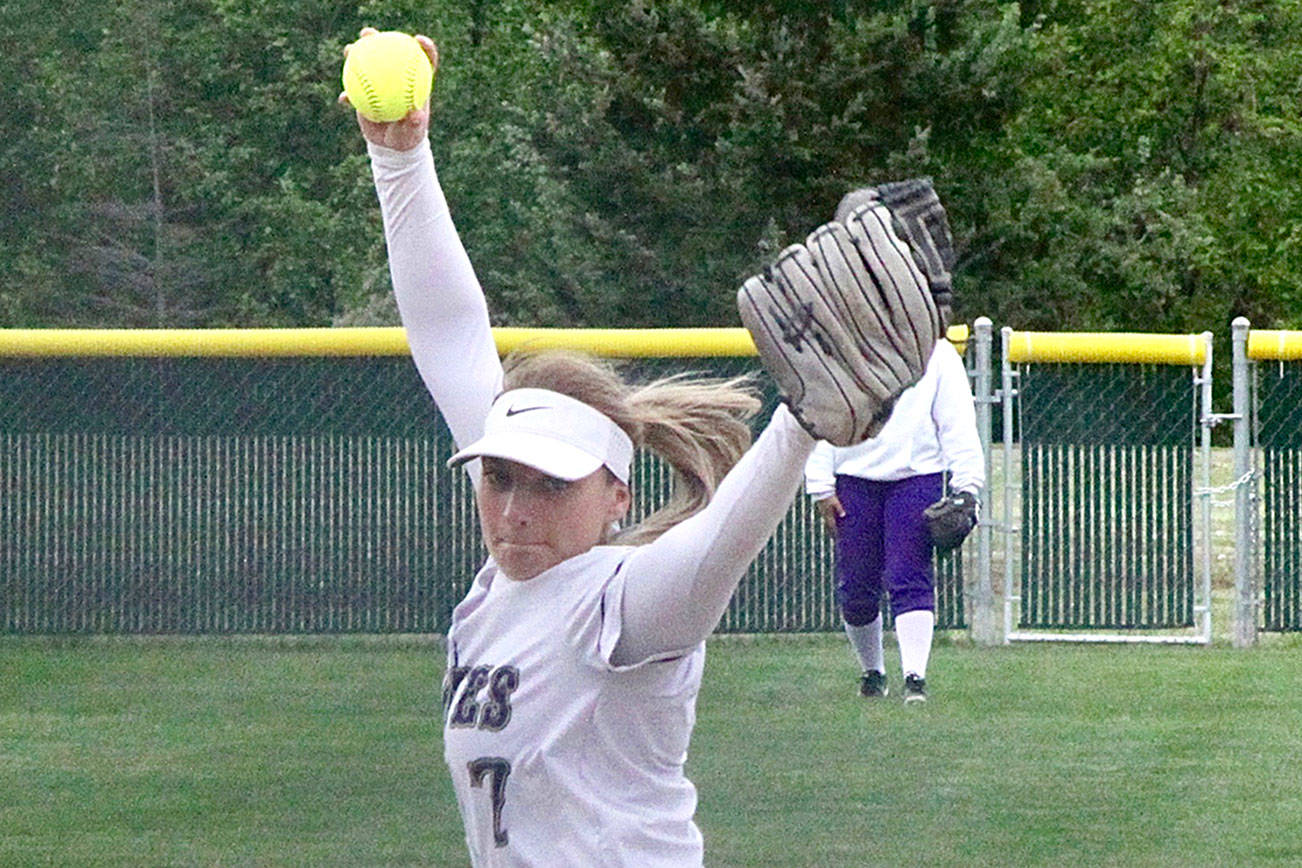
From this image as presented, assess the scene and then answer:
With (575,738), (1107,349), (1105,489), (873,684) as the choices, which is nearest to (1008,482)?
(1105,489)

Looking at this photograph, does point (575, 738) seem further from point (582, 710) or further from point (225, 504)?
point (225, 504)

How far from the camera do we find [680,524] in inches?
108

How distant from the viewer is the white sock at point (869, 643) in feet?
31.1

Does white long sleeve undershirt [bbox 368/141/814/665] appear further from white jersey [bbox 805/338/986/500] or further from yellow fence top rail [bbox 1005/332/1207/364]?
yellow fence top rail [bbox 1005/332/1207/364]

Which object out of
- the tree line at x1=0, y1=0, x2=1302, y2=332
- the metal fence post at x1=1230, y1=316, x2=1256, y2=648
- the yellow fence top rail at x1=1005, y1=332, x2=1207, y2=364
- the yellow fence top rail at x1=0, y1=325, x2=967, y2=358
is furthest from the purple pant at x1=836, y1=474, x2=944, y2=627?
the tree line at x1=0, y1=0, x2=1302, y2=332

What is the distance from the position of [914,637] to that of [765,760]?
1540 mm

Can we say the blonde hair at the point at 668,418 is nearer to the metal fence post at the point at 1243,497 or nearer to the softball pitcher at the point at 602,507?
the softball pitcher at the point at 602,507

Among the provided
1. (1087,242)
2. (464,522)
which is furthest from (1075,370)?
(1087,242)

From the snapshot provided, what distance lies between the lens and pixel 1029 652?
1174 cm

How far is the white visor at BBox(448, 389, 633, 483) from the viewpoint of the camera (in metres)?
2.83

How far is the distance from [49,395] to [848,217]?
9.98 metres

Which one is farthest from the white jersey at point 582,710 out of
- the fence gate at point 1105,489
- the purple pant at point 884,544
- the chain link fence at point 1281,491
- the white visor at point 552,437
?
the chain link fence at point 1281,491

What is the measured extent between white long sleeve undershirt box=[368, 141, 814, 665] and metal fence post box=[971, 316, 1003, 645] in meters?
8.71

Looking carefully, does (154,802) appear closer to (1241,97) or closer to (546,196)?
(546,196)
